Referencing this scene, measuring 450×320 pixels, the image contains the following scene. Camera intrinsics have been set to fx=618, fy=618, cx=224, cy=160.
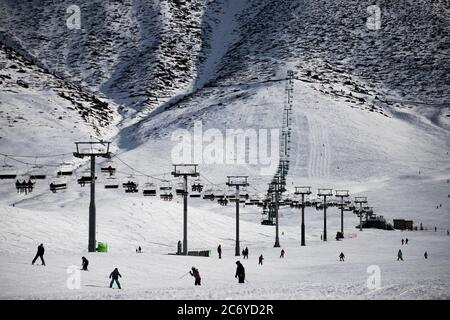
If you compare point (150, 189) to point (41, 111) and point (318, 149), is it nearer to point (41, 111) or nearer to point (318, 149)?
point (318, 149)

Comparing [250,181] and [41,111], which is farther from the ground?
[41,111]

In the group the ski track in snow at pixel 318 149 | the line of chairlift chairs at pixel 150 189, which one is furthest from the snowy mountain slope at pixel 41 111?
the ski track in snow at pixel 318 149

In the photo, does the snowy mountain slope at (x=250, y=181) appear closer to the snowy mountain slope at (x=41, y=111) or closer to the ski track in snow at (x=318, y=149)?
the ski track in snow at (x=318, y=149)

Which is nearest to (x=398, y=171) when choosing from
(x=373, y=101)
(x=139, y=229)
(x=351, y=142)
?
(x=351, y=142)

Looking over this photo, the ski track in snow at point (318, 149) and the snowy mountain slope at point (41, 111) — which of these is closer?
the ski track in snow at point (318, 149)

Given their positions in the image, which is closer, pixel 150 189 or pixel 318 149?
pixel 150 189

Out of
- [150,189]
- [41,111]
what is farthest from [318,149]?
[150,189]

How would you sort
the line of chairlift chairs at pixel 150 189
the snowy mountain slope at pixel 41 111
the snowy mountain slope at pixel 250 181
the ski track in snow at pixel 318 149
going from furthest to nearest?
the snowy mountain slope at pixel 41 111, the ski track in snow at pixel 318 149, the line of chairlift chairs at pixel 150 189, the snowy mountain slope at pixel 250 181

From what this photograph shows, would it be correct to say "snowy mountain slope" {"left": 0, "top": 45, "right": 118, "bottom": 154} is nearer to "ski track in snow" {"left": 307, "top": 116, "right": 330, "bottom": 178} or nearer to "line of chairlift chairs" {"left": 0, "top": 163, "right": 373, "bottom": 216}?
"line of chairlift chairs" {"left": 0, "top": 163, "right": 373, "bottom": 216}

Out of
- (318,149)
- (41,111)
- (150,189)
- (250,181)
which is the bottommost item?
(150,189)

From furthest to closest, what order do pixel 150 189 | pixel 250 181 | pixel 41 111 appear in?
pixel 41 111 < pixel 250 181 < pixel 150 189

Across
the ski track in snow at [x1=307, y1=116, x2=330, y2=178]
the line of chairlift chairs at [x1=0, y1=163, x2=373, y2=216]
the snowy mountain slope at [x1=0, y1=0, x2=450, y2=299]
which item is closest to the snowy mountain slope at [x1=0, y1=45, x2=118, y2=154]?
the snowy mountain slope at [x1=0, y1=0, x2=450, y2=299]
